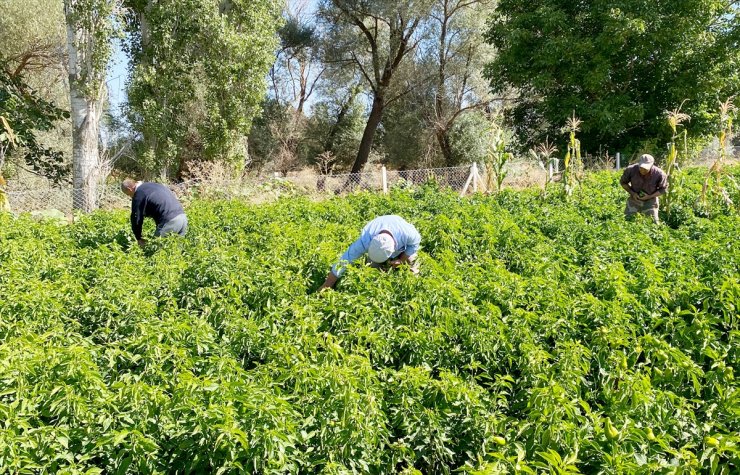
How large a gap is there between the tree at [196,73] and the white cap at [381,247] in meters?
14.8

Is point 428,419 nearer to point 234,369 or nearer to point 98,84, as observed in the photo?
point 234,369

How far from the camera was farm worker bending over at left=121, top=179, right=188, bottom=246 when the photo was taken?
7.35 m

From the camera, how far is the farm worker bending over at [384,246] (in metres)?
5.10

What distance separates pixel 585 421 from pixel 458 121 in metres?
25.5

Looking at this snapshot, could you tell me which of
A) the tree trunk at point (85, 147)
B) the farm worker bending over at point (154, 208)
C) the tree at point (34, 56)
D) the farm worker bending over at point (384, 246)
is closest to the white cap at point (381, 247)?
the farm worker bending over at point (384, 246)

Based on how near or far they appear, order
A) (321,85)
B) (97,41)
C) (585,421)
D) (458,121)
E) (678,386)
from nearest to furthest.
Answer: (585,421)
(678,386)
(97,41)
(458,121)
(321,85)

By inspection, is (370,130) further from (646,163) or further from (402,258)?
(402,258)

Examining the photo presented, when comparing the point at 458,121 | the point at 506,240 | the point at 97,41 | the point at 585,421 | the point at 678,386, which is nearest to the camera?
the point at 585,421

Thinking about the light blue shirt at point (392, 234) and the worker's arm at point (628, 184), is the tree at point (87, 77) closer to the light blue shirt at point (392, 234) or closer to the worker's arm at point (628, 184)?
the light blue shirt at point (392, 234)

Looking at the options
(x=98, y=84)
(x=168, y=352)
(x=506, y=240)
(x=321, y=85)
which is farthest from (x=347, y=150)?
(x=168, y=352)

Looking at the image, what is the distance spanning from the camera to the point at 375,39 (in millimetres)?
24406

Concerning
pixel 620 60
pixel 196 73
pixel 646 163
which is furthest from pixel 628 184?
pixel 196 73

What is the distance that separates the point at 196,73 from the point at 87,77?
18.0 ft

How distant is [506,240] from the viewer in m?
6.54
